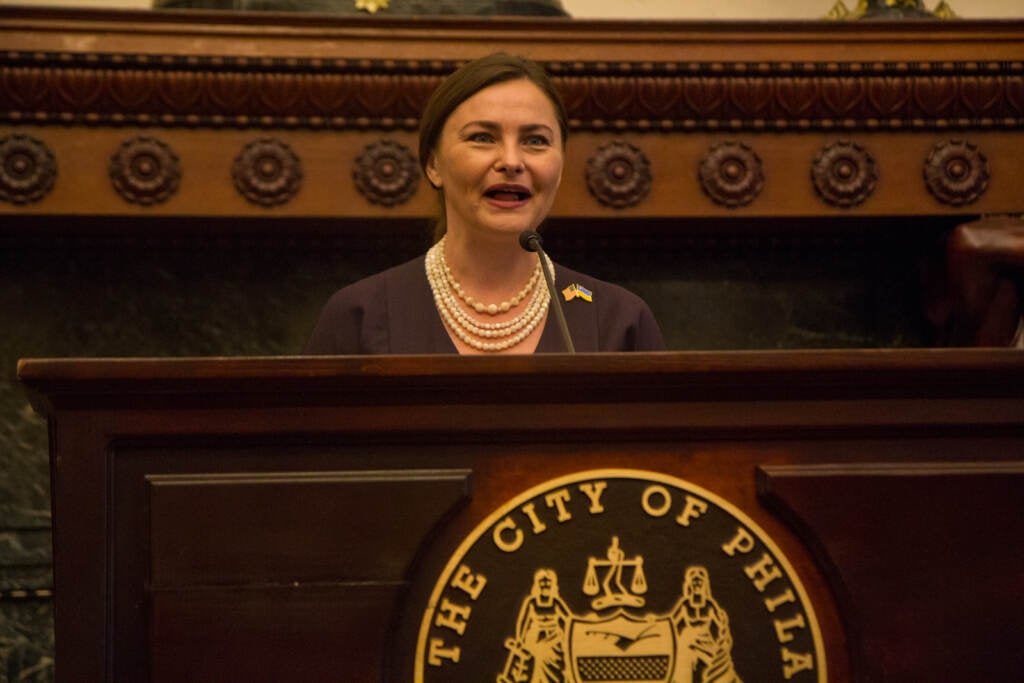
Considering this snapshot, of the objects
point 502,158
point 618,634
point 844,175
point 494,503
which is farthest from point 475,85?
point 844,175

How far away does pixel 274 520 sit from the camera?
121 centimetres

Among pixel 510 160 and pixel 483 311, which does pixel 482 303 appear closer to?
pixel 483 311

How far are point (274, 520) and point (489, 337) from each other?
2.28 ft

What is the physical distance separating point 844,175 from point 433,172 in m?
1.04

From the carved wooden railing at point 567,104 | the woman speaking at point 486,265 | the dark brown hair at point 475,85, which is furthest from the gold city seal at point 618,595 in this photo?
the carved wooden railing at point 567,104

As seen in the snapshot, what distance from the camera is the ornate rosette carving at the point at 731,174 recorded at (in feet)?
8.58

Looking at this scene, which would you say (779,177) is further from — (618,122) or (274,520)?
(274,520)

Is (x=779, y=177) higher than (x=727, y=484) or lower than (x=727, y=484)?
higher

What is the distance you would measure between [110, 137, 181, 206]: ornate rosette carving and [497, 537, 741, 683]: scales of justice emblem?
5.14 ft

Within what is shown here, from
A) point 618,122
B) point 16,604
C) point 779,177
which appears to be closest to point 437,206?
point 618,122

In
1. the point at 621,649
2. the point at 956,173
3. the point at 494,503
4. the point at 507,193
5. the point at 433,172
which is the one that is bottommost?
the point at 621,649

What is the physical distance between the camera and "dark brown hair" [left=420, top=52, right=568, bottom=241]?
188 centimetres

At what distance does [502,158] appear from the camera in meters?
1.85

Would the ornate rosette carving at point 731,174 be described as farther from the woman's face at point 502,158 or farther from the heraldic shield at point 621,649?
the heraldic shield at point 621,649
